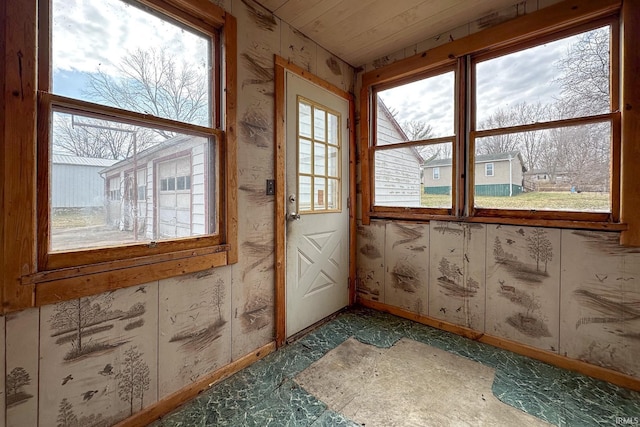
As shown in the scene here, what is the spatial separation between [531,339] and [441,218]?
3.53 ft

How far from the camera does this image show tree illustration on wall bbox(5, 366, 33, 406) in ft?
3.47

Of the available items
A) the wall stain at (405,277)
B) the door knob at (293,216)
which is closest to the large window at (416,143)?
the wall stain at (405,277)

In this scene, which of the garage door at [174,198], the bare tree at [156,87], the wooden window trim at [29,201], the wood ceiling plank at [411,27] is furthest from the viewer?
the wood ceiling plank at [411,27]

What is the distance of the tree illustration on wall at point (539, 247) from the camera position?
1917mm

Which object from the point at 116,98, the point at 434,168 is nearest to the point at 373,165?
the point at 434,168

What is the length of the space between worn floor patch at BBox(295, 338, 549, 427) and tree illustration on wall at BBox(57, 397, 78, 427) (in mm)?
1100

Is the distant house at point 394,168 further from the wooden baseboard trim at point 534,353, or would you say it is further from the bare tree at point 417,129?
the wooden baseboard trim at point 534,353

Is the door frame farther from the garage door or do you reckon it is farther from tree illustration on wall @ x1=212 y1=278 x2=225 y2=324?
the garage door

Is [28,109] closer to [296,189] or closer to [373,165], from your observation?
[296,189]

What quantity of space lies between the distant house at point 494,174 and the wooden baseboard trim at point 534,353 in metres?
1.14

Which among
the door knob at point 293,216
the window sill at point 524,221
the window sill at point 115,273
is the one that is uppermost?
the door knob at point 293,216

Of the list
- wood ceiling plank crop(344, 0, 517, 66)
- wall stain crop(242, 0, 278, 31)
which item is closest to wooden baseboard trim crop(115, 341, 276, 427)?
wall stain crop(242, 0, 278, 31)

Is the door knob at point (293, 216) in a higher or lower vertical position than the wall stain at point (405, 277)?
higher

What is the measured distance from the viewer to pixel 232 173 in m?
1.76
